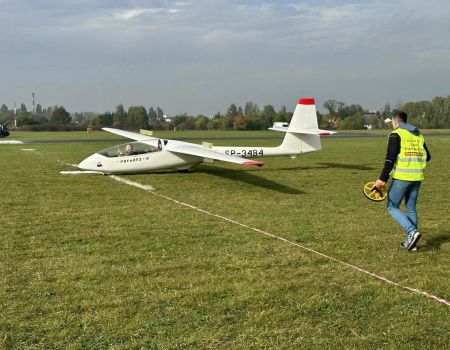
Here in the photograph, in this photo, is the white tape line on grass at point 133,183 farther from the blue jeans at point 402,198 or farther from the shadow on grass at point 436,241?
the shadow on grass at point 436,241

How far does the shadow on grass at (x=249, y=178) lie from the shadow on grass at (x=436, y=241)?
216 inches

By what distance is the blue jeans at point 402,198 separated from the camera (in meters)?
6.86

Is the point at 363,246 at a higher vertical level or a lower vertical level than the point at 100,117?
lower

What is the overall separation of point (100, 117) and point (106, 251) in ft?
414

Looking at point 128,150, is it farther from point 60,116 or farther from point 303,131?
point 60,116

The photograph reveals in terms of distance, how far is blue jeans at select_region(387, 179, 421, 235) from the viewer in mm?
6863

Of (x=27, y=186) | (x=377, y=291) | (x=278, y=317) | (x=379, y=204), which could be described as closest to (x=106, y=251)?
(x=278, y=317)

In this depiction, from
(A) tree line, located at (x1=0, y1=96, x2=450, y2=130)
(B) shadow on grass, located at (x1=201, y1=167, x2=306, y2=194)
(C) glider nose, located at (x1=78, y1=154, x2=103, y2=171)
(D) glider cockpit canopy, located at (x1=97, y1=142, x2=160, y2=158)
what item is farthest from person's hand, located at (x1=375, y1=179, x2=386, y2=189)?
(A) tree line, located at (x1=0, y1=96, x2=450, y2=130)

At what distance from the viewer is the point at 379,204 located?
36.2 ft

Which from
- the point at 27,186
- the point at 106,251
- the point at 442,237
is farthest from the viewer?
the point at 27,186

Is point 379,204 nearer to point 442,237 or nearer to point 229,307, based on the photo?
point 442,237

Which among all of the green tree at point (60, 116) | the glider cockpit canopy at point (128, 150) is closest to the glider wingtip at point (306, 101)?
the glider cockpit canopy at point (128, 150)

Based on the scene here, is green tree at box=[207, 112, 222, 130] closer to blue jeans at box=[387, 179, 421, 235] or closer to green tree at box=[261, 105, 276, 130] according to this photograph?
green tree at box=[261, 105, 276, 130]

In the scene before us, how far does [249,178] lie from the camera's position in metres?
16.4
